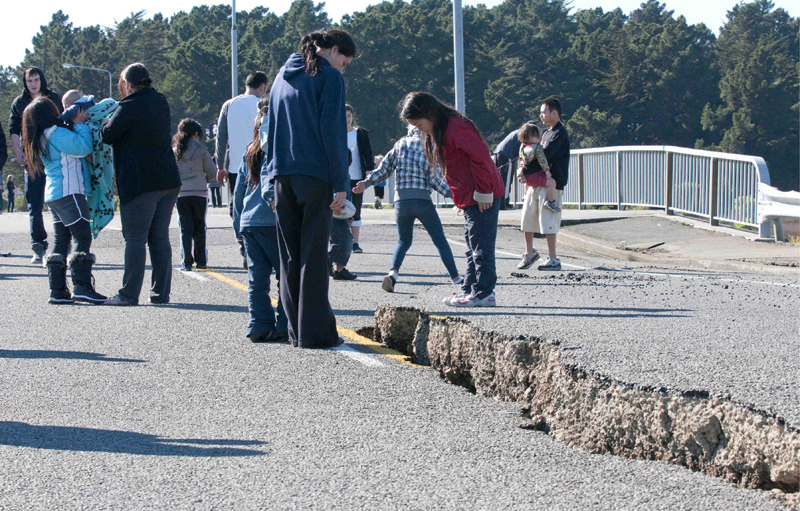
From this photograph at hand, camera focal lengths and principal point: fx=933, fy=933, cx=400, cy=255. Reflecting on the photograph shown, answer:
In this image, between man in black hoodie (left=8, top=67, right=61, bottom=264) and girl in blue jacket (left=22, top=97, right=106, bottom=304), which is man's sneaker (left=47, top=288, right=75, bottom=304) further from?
man in black hoodie (left=8, top=67, right=61, bottom=264)

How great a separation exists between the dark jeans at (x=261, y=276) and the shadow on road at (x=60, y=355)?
0.83 metres

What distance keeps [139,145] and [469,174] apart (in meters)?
2.64

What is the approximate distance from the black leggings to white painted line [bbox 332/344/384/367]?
3078 millimetres

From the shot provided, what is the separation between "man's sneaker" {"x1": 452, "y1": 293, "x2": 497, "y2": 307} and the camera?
651 cm

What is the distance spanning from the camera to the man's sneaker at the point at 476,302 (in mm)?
6512

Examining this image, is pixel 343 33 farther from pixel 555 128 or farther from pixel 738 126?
pixel 738 126

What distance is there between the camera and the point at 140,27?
109938 mm

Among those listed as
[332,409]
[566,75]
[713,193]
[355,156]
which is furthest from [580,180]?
[566,75]

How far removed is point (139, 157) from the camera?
730 cm

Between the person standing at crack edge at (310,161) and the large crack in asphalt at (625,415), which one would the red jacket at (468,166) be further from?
the large crack in asphalt at (625,415)

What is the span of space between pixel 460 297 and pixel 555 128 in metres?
3.78

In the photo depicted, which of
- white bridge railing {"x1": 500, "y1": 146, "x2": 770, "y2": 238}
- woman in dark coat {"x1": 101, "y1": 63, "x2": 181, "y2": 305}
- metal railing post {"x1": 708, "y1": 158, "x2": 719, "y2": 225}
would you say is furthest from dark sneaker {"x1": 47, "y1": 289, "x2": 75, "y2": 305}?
metal railing post {"x1": 708, "y1": 158, "x2": 719, "y2": 225}

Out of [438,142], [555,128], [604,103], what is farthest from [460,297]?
→ [604,103]

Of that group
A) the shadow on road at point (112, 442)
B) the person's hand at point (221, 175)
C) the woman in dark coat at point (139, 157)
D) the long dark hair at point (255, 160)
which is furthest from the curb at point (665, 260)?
the shadow on road at point (112, 442)
